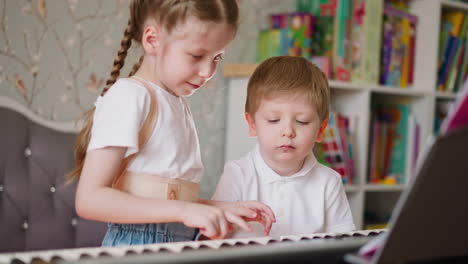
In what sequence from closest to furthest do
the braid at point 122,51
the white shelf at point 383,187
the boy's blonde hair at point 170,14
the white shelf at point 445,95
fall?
the boy's blonde hair at point 170,14
the braid at point 122,51
the white shelf at point 383,187
the white shelf at point 445,95

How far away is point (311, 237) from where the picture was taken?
0.72m

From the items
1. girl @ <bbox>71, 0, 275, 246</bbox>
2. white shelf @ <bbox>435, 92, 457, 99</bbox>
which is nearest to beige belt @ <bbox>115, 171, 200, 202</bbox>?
girl @ <bbox>71, 0, 275, 246</bbox>

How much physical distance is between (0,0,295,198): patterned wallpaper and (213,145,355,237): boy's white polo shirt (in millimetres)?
670

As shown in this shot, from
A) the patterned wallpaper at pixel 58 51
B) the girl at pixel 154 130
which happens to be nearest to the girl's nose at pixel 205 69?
the girl at pixel 154 130

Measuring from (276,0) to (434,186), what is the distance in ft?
7.68

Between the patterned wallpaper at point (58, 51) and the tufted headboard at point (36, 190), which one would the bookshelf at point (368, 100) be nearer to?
the patterned wallpaper at point (58, 51)

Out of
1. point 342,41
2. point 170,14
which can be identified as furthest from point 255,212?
point 342,41

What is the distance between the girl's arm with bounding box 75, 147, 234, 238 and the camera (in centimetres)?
77

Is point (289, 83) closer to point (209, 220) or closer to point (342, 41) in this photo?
point (209, 220)

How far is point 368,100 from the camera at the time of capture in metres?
2.65

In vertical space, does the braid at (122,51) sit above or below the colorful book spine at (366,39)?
below

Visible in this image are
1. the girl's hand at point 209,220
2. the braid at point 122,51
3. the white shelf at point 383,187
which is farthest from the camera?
the white shelf at point 383,187

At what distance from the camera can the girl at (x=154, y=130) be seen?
86 cm

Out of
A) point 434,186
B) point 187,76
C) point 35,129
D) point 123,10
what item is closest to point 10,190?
point 35,129
